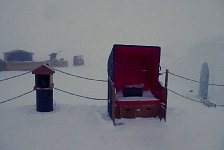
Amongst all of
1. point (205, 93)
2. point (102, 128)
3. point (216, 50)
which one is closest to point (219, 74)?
point (216, 50)

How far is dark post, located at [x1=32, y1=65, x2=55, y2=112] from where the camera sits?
8.01 m

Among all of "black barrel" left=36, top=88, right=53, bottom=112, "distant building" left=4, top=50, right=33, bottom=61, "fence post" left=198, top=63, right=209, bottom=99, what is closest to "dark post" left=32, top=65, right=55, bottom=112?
"black barrel" left=36, top=88, right=53, bottom=112

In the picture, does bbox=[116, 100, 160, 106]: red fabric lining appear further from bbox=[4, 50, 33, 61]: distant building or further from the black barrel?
bbox=[4, 50, 33, 61]: distant building

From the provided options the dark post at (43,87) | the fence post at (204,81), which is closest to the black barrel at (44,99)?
the dark post at (43,87)

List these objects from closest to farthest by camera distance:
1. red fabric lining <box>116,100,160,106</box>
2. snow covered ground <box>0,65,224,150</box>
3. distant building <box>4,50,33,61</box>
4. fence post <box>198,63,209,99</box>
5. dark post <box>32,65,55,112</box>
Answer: snow covered ground <box>0,65,224,150</box>
red fabric lining <box>116,100,160,106</box>
dark post <box>32,65,55,112</box>
fence post <box>198,63,209,99</box>
distant building <box>4,50,33,61</box>

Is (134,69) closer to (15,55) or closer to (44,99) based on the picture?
(44,99)

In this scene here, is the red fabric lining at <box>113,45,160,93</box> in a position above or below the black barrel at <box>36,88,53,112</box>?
above

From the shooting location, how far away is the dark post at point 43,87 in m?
8.01

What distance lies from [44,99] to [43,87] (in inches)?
17.3

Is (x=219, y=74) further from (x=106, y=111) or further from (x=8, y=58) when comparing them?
(x=8, y=58)

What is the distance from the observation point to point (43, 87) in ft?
26.6

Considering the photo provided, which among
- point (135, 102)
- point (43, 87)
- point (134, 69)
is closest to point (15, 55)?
point (43, 87)

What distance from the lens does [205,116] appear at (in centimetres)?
888

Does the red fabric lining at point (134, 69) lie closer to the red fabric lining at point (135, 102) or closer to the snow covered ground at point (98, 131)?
the red fabric lining at point (135, 102)
